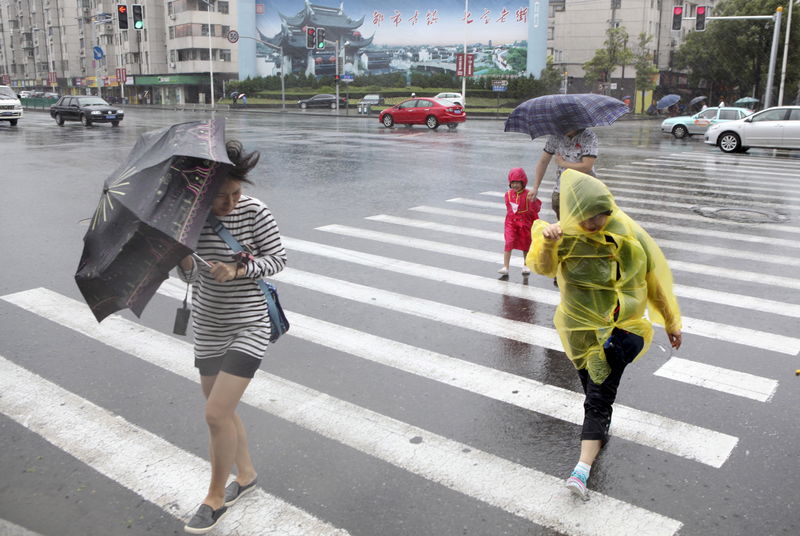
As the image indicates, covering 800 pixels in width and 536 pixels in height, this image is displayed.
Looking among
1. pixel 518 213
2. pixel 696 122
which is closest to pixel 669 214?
pixel 518 213

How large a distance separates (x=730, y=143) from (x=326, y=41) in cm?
7459

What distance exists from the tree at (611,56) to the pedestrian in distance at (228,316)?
65.3 meters

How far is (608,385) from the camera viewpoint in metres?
3.59

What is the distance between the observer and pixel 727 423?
4238mm

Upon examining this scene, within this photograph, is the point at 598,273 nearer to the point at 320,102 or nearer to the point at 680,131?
the point at 680,131

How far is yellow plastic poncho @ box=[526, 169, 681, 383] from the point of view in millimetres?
3396

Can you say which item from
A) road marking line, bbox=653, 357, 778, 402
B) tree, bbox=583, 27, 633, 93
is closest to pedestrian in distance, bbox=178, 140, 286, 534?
road marking line, bbox=653, 357, 778, 402

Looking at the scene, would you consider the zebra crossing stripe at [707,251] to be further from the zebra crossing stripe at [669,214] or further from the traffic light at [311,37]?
the traffic light at [311,37]

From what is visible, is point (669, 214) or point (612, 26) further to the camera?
point (612, 26)

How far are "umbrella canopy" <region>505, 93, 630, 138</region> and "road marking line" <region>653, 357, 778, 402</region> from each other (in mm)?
2313

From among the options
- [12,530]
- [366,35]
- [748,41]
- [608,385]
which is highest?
[366,35]

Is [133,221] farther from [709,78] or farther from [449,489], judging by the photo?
[709,78]

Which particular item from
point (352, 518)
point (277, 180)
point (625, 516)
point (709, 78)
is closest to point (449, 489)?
point (352, 518)

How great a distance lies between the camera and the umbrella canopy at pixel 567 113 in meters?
6.37
